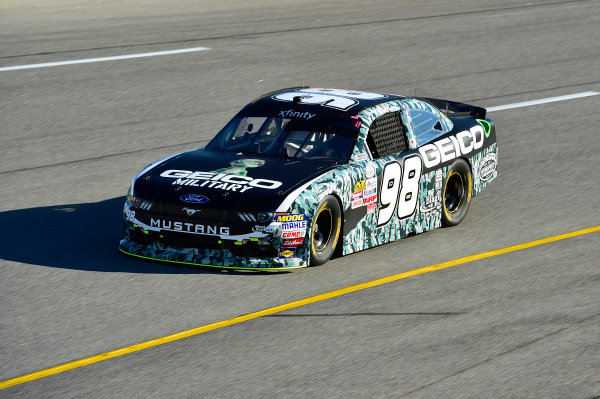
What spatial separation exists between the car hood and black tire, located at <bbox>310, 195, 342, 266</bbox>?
0.31 m

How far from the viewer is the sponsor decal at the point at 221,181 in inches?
375

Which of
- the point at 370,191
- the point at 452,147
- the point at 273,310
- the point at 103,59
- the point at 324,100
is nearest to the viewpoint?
the point at 273,310

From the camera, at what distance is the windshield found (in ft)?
34.1

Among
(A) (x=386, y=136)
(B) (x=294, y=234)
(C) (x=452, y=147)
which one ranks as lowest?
(B) (x=294, y=234)

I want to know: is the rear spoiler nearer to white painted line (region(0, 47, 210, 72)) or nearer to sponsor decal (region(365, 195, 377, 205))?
sponsor decal (region(365, 195, 377, 205))

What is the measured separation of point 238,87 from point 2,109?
12.7 feet

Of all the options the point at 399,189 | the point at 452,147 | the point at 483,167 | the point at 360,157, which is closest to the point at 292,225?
the point at 360,157

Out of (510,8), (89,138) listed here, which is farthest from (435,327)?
(510,8)

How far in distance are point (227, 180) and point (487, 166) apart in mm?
3752

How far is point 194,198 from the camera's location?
9461 millimetres

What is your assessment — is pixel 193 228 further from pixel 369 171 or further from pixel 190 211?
pixel 369 171

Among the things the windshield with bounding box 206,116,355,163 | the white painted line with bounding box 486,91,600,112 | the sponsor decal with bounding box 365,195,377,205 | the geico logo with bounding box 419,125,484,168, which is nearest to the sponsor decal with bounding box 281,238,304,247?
the sponsor decal with bounding box 365,195,377,205

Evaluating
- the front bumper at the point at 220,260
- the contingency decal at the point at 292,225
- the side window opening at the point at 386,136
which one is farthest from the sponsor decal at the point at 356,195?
the front bumper at the point at 220,260

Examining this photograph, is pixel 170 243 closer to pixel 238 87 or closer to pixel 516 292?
pixel 516 292
